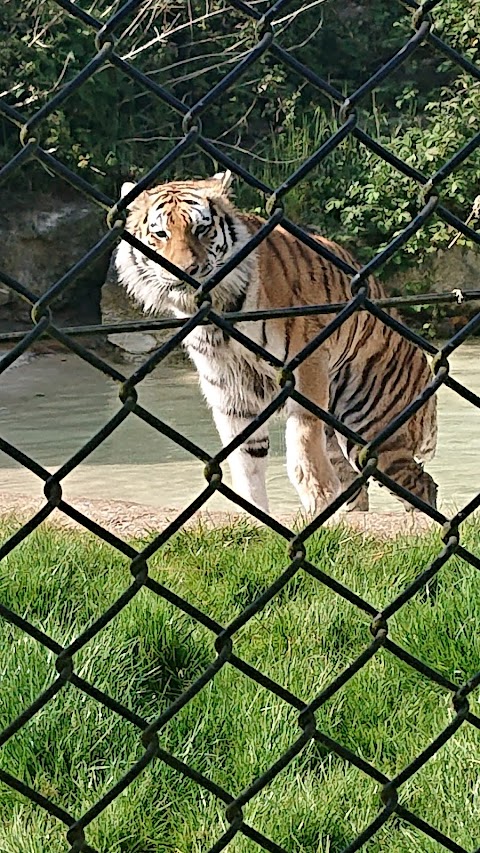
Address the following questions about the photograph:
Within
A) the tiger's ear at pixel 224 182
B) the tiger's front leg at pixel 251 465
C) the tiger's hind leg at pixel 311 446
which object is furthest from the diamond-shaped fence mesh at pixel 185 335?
the tiger's ear at pixel 224 182

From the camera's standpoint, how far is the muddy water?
18.1 feet

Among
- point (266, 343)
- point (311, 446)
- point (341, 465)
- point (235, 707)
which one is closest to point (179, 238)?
point (266, 343)

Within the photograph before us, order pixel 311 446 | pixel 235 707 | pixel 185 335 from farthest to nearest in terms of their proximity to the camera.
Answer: pixel 311 446 → pixel 235 707 → pixel 185 335

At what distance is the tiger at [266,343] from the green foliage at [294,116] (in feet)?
17.7

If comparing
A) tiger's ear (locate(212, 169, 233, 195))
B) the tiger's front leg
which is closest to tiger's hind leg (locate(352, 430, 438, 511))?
the tiger's front leg

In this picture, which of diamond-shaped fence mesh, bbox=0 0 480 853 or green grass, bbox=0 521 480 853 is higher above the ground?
diamond-shaped fence mesh, bbox=0 0 480 853

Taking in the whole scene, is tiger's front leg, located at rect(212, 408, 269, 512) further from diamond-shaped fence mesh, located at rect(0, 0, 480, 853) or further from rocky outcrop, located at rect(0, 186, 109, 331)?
rocky outcrop, located at rect(0, 186, 109, 331)

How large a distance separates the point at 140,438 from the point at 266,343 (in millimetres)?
2939

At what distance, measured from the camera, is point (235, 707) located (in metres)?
2.22

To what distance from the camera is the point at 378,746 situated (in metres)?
2.14

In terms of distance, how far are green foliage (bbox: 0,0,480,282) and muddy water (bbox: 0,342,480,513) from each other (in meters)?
1.64

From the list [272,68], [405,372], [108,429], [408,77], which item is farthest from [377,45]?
[108,429]

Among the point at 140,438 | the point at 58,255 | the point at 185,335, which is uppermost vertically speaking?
the point at 185,335

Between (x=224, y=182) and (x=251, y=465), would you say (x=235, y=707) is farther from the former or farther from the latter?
(x=224, y=182)
